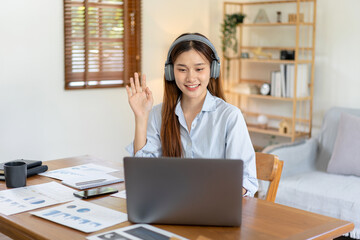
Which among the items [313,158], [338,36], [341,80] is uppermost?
A: [338,36]

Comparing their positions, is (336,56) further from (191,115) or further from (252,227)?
(252,227)

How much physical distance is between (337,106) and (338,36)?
21.4 inches

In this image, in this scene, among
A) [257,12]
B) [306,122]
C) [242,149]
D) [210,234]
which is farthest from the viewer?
[257,12]

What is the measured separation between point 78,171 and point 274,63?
276 cm

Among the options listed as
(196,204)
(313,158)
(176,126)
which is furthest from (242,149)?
(313,158)

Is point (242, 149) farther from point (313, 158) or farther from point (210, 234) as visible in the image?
point (313, 158)

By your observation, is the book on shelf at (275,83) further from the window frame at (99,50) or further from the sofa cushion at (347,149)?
the window frame at (99,50)

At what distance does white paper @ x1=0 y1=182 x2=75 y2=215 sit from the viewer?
5.02 feet

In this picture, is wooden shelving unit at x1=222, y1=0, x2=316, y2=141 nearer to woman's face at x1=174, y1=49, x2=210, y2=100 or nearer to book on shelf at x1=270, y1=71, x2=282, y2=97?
book on shelf at x1=270, y1=71, x2=282, y2=97

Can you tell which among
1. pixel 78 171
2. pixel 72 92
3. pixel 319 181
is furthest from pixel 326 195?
pixel 72 92

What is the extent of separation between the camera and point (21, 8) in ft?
11.5

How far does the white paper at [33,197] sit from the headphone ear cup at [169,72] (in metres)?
0.57

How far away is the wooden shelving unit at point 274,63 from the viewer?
3.97m

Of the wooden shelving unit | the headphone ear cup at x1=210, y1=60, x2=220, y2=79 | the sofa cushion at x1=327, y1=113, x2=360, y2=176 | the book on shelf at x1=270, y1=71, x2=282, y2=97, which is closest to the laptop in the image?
the headphone ear cup at x1=210, y1=60, x2=220, y2=79
